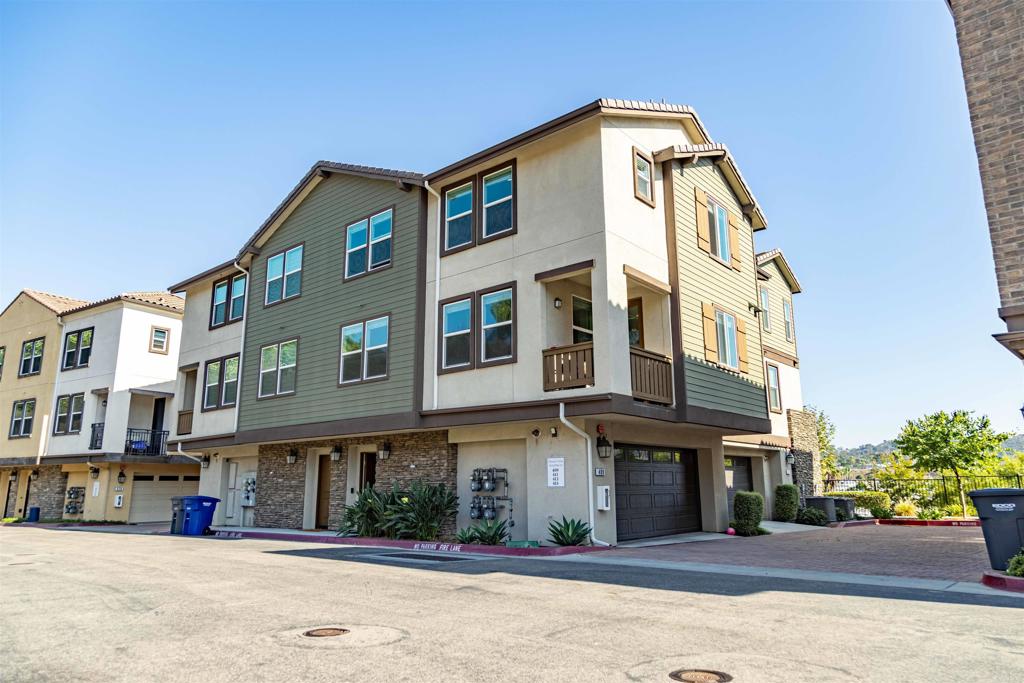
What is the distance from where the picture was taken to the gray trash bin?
891 inches

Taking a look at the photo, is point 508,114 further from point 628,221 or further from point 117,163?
point 117,163

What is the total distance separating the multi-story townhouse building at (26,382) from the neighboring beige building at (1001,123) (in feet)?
120

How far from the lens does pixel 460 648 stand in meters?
5.55

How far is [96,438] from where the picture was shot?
95.7 feet

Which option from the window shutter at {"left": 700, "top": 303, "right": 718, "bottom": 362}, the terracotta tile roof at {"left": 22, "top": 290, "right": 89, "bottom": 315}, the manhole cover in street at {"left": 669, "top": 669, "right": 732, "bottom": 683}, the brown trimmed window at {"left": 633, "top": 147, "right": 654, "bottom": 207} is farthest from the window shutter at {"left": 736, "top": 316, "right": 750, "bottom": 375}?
the terracotta tile roof at {"left": 22, "top": 290, "right": 89, "bottom": 315}

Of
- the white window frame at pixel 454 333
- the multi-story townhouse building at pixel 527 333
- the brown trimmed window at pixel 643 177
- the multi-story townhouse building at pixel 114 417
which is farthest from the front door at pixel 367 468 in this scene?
the multi-story townhouse building at pixel 114 417

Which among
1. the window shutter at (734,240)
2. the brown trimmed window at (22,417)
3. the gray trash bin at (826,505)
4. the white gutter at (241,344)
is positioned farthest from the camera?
the brown trimmed window at (22,417)

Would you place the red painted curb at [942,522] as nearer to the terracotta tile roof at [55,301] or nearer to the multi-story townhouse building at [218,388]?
the multi-story townhouse building at [218,388]

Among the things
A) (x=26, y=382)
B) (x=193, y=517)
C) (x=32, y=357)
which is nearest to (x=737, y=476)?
(x=193, y=517)

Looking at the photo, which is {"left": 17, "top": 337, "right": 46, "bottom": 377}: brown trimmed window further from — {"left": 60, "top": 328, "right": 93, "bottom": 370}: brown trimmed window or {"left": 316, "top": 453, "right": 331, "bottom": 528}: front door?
{"left": 316, "top": 453, "right": 331, "bottom": 528}: front door

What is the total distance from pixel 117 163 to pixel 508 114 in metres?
8.90

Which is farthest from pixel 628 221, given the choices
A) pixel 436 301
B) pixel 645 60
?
pixel 436 301

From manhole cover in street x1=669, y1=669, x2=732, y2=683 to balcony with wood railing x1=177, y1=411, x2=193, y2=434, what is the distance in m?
23.8

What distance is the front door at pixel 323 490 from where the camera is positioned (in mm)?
21438
